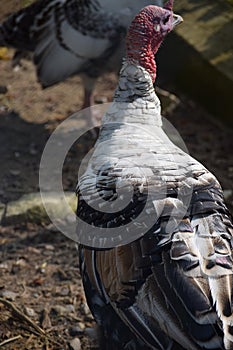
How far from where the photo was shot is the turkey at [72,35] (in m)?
5.11

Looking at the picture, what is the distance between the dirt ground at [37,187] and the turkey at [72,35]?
1.18ft

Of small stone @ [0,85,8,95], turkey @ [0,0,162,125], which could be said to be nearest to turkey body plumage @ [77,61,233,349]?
turkey @ [0,0,162,125]

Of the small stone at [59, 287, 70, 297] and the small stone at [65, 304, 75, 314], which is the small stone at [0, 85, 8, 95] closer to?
the small stone at [59, 287, 70, 297]

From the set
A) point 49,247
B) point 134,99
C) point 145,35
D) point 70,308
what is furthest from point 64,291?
point 145,35

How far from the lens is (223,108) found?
5547 mm

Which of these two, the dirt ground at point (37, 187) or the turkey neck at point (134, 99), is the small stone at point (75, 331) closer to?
the dirt ground at point (37, 187)

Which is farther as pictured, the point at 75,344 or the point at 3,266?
the point at 3,266

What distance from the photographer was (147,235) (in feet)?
9.68

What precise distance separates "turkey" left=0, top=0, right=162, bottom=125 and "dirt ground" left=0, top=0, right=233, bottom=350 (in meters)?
0.36

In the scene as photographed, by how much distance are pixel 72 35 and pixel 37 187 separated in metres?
1.13

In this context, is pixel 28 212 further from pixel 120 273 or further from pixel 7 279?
pixel 120 273

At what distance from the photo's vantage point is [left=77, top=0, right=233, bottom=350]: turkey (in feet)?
9.00

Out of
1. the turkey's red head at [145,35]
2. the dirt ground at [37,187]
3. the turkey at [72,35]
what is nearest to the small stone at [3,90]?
the dirt ground at [37,187]

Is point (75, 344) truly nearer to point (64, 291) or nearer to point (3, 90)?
point (64, 291)
